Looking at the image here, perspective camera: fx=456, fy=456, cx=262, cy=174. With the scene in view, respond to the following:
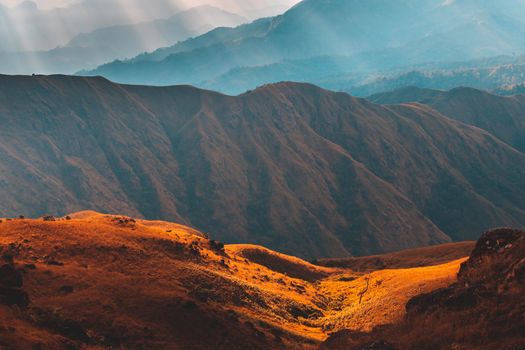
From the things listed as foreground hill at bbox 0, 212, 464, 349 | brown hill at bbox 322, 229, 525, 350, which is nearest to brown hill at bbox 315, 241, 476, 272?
foreground hill at bbox 0, 212, 464, 349

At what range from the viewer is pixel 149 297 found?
44062 mm

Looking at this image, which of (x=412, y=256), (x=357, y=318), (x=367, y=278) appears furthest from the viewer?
(x=412, y=256)

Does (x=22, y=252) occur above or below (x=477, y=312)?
above

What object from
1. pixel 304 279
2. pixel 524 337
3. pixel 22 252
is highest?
pixel 22 252

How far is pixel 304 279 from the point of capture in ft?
306

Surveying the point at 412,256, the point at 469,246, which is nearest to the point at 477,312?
the point at 469,246

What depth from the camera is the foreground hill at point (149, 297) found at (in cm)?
3622

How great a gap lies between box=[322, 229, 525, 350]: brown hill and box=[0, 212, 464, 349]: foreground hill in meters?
10.1

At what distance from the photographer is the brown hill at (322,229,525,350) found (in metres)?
25.2

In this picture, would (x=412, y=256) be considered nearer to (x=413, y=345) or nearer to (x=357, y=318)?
(x=357, y=318)

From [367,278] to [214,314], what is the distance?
45.1 m

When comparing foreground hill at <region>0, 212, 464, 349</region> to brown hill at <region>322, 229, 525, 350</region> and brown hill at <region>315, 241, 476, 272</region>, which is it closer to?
brown hill at <region>322, 229, 525, 350</region>

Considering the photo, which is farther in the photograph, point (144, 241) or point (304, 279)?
point (304, 279)

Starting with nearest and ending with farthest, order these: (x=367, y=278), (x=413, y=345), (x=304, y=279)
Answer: (x=413, y=345)
(x=367, y=278)
(x=304, y=279)
